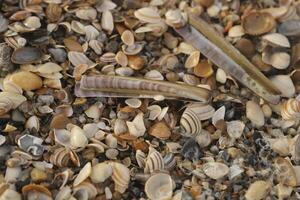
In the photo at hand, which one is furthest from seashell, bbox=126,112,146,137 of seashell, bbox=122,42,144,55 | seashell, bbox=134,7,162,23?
seashell, bbox=134,7,162,23

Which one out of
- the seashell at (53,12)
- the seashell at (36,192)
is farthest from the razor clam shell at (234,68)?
the seashell at (36,192)

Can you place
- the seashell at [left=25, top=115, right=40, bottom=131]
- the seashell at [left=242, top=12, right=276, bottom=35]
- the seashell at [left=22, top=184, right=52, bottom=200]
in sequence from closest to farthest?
1. the seashell at [left=22, top=184, right=52, bottom=200]
2. the seashell at [left=25, top=115, right=40, bottom=131]
3. the seashell at [left=242, top=12, right=276, bottom=35]

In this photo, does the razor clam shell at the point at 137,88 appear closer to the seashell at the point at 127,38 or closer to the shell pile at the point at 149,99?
the shell pile at the point at 149,99

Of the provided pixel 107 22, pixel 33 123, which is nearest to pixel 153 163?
pixel 33 123

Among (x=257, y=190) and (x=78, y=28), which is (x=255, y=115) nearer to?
(x=257, y=190)

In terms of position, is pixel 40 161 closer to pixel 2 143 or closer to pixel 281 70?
pixel 2 143

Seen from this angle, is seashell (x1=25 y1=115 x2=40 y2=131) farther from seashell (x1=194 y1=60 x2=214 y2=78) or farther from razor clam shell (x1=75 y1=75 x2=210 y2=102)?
seashell (x1=194 y1=60 x2=214 y2=78)
